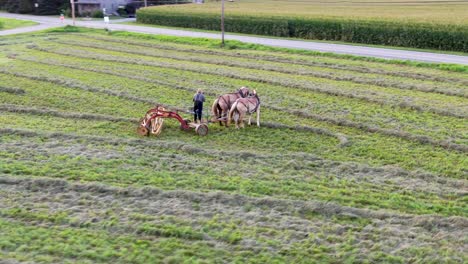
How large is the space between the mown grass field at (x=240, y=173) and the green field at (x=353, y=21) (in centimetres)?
1213

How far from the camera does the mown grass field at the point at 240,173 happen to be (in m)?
9.96

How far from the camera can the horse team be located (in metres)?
16.9

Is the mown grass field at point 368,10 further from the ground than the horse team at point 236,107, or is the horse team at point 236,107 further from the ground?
the mown grass field at point 368,10

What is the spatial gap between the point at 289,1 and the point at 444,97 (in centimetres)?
4523

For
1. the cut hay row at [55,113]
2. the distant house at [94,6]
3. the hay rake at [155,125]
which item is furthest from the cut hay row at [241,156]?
the distant house at [94,6]

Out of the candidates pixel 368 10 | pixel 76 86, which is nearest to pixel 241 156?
pixel 76 86

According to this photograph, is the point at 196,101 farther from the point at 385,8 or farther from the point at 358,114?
the point at 385,8

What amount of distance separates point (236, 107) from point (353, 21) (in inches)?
1017

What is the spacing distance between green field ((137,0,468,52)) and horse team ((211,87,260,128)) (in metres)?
22.1

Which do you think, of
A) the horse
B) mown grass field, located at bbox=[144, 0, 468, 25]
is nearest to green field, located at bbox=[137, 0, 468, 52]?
mown grass field, located at bbox=[144, 0, 468, 25]

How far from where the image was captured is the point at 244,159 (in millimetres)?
14414

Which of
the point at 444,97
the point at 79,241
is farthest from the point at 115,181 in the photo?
the point at 444,97

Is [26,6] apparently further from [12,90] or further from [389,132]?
[389,132]

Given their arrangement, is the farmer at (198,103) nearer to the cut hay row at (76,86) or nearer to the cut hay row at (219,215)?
the cut hay row at (76,86)
